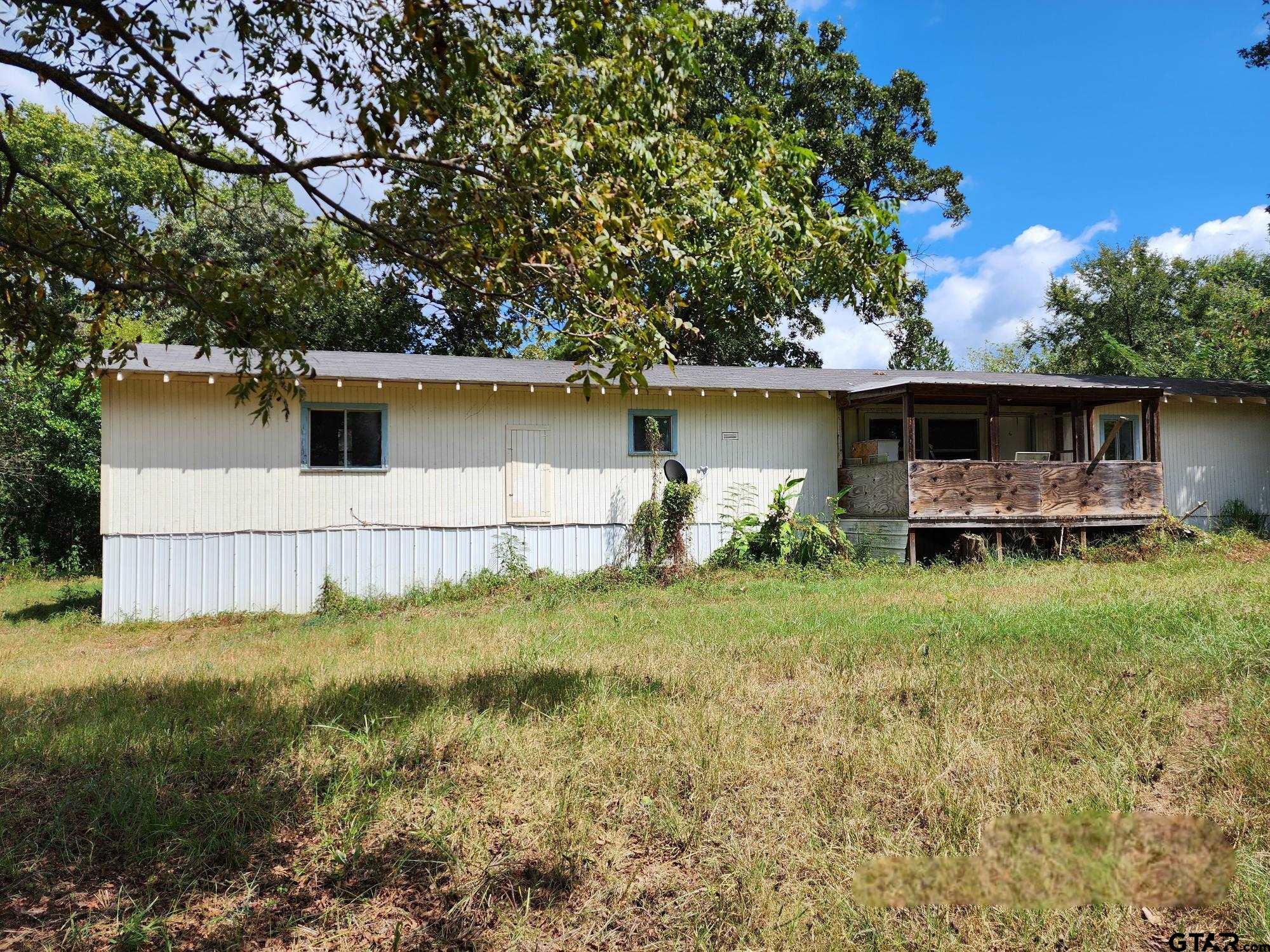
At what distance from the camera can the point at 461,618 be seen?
1019 cm

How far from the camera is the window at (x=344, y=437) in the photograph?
13.0 meters

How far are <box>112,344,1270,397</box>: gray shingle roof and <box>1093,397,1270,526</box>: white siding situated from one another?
563 millimetres

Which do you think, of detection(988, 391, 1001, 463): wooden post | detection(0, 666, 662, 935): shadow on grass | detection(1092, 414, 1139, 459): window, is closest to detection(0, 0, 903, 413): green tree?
detection(0, 666, 662, 935): shadow on grass

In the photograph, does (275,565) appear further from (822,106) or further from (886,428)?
(822,106)

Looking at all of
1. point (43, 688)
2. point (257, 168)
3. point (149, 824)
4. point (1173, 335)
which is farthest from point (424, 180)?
point (1173, 335)

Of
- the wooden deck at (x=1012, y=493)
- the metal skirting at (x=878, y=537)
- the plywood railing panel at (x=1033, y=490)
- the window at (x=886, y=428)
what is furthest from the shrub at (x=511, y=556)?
the window at (x=886, y=428)

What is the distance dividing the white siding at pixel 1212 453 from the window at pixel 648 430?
9922 mm

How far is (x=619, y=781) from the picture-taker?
3.78 m

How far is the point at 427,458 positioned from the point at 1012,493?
36.7ft

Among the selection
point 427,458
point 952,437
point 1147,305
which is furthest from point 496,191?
point 1147,305

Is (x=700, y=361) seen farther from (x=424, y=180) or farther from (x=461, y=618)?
(x=424, y=180)

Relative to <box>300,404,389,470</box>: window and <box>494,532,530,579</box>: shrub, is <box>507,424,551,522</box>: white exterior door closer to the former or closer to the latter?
<box>494,532,530,579</box>: shrub

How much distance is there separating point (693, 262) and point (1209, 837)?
3283 millimetres

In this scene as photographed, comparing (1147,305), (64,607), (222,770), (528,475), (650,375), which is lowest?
(64,607)
